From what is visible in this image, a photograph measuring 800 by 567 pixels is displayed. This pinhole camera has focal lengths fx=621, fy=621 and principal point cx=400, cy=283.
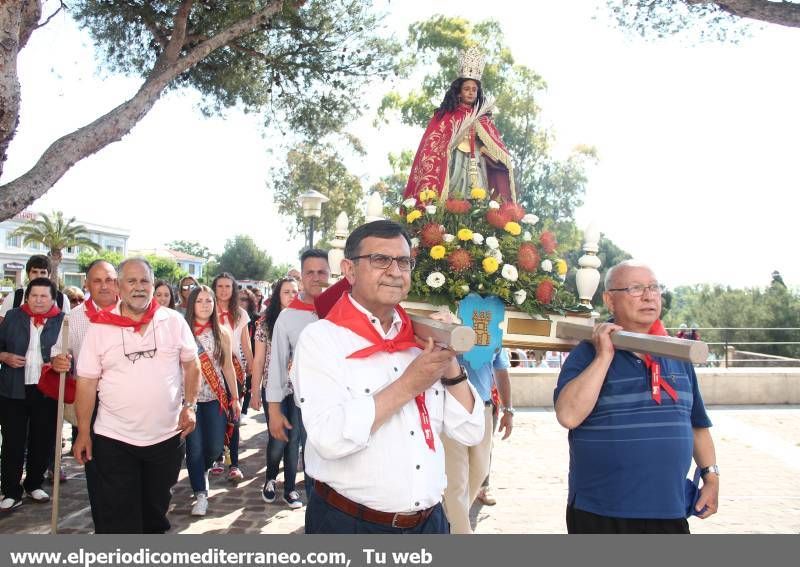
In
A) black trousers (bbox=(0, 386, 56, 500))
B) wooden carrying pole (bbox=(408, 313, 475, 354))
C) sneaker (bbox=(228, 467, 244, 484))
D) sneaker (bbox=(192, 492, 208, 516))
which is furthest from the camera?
sneaker (bbox=(228, 467, 244, 484))

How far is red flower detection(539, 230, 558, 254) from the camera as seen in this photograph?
412cm

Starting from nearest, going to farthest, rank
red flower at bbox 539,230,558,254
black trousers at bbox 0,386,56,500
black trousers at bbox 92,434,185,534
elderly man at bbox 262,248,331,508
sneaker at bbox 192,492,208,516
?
black trousers at bbox 92,434,185,534
red flower at bbox 539,230,558,254
elderly man at bbox 262,248,331,508
sneaker at bbox 192,492,208,516
black trousers at bbox 0,386,56,500

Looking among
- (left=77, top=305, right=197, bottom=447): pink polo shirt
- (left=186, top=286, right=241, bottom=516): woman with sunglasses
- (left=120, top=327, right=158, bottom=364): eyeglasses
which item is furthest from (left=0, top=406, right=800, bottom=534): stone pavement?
(left=120, top=327, right=158, bottom=364): eyeglasses

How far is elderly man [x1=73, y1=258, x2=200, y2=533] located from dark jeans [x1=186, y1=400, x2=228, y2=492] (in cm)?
111

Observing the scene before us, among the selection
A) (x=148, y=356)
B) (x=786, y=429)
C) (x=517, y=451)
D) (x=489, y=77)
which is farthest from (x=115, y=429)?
(x=489, y=77)

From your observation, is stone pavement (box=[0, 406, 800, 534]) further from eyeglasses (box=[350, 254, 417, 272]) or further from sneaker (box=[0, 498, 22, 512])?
eyeglasses (box=[350, 254, 417, 272])

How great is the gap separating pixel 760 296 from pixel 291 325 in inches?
1084

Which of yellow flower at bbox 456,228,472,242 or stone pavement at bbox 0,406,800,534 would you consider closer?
yellow flower at bbox 456,228,472,242

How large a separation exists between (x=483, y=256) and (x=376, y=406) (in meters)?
2.07

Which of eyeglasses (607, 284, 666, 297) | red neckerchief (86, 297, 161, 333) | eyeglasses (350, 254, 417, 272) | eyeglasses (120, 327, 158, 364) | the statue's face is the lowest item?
eyeglasses (120, 327, 158, 364)

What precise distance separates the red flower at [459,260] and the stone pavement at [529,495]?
2242 millimetres

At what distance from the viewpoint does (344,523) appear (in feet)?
7.06

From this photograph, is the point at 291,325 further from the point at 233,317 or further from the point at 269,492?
the point at 233,317
